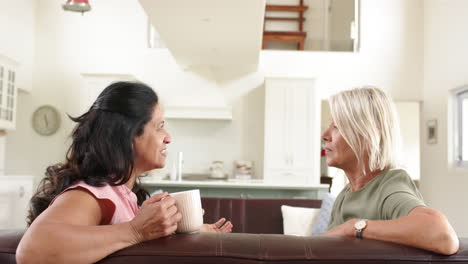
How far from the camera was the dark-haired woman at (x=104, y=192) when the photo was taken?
3.21ft

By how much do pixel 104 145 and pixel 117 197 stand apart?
0.13m

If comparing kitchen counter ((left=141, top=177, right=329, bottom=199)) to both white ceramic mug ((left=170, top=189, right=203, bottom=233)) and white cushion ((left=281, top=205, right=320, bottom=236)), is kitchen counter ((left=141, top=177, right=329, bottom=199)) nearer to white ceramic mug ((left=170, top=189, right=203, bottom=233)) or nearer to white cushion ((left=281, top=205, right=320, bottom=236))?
white cushion ((left=281, top=205, right=320, bottom=236))

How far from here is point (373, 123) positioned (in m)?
1.47

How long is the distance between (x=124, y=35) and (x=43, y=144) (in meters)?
2.04

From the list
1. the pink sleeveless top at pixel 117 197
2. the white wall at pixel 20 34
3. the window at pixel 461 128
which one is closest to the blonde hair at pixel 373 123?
the pink sleeveless top at pixel 117 197

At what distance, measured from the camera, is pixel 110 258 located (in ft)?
3.28

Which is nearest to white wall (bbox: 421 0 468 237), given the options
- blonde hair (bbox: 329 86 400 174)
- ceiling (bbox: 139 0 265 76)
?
ceiling (bbox: 139 0 265 76)

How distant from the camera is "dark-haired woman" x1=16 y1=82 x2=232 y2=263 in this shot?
979mm

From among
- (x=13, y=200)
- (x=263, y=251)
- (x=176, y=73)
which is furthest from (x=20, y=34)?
(x=263, y=251)

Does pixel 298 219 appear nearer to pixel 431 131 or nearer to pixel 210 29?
pixel 210 29

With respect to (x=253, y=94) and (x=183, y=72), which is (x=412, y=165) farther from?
(x=183, y=72)

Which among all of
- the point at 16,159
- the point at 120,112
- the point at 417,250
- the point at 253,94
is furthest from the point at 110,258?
the point at 16,159

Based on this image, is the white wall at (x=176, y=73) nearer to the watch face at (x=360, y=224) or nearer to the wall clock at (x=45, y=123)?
the wall clock at (x=45, y=123)

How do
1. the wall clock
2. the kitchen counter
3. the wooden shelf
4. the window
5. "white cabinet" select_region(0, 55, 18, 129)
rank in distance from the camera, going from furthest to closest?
the wooden shelf, the wall clock, the window, "white cabinet" select_region(0, 55, 18, 129), the kitchen counter
